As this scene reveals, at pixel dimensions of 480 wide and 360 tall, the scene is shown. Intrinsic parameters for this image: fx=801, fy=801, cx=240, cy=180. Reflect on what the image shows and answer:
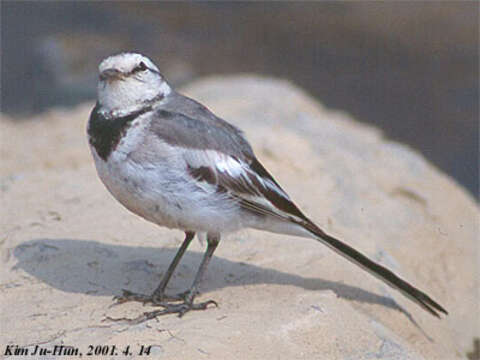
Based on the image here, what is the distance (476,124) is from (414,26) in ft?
11.3

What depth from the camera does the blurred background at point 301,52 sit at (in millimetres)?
12859

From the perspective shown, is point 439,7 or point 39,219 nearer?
point 39,219

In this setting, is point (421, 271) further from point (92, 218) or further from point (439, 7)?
point (439, 7)

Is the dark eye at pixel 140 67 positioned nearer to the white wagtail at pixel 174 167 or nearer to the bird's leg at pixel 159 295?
the white wagtail at pixel 174 167

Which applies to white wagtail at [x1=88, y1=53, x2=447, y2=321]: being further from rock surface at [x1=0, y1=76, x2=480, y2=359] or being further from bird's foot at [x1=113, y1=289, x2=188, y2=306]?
rock surface at [x1=0, y1=76, x2=480, y2=359]

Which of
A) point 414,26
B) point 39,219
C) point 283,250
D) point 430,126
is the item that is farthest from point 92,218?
point 414,26

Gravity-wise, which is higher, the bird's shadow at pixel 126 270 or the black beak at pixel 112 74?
the black beak at pixel 112 74

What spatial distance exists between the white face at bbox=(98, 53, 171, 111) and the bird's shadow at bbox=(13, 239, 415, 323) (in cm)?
121

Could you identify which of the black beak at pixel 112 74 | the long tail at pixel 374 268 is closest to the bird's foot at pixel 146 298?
the long tail at pixel 374 268

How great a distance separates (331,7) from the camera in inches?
637

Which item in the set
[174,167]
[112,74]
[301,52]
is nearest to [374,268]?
[174,167]

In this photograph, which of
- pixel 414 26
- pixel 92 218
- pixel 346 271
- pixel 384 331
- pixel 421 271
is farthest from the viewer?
pixel 414 26

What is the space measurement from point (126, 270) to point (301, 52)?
33.7 feet

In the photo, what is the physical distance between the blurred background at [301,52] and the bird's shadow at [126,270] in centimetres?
651
